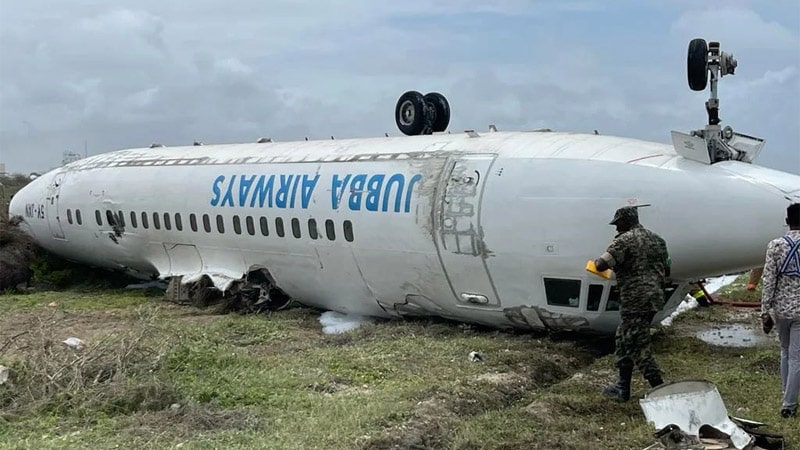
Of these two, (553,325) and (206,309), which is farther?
(206,309)

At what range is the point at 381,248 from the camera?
43.0 ft

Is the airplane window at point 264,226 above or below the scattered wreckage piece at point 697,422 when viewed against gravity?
above

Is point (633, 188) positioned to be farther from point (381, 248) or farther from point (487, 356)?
point (381, 248)

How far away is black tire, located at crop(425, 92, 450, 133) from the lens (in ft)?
53.5

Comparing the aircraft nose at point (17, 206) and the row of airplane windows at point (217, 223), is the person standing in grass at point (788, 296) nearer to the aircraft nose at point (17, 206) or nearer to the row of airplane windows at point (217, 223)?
the row of airplane windows at point (217, 223)

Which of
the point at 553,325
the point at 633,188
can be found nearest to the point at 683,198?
the point at 633,188

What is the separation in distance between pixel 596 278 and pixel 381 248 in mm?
3586

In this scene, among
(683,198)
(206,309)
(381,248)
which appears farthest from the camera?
(206,309)

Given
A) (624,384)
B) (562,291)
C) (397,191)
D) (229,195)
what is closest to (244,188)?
(229,195)

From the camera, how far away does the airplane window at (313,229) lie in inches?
563

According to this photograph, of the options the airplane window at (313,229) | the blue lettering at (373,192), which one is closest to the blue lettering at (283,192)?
the airplane window at (313,229)

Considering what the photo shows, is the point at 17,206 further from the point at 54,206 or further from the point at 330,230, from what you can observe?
the point at 330,230

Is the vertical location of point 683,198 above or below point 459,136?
below

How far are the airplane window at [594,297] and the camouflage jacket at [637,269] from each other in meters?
2.04
